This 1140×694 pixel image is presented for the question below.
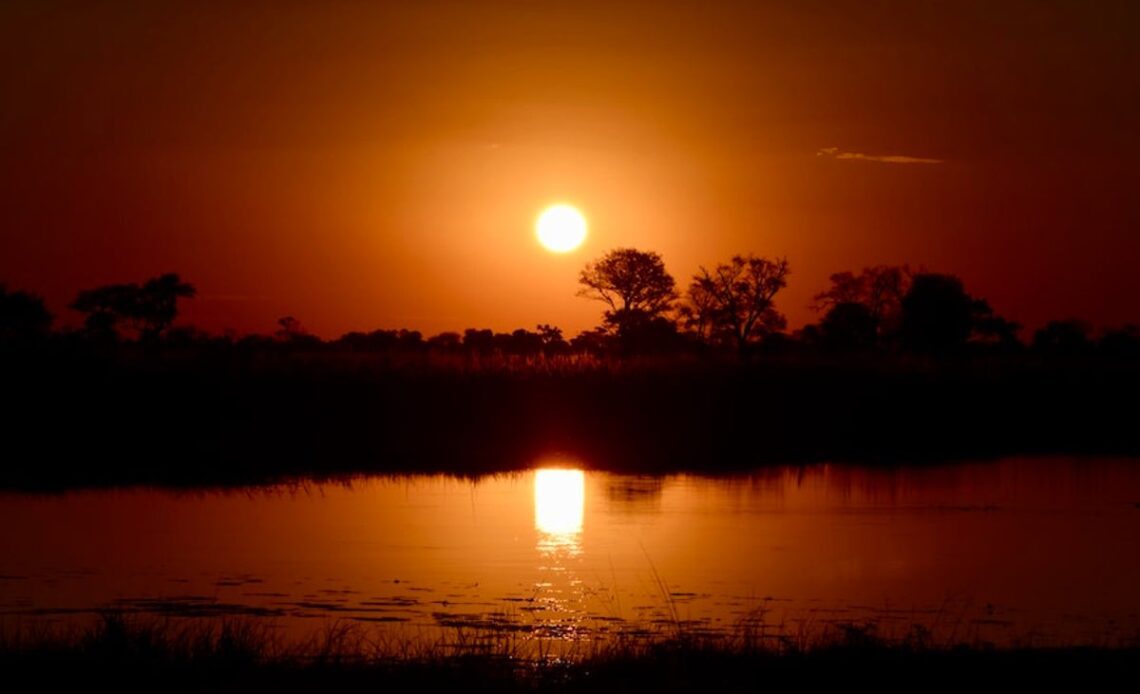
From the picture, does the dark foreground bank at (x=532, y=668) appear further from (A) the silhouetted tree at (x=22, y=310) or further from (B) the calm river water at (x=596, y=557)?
(A) the silhouetted tree at (x=22, y=310)

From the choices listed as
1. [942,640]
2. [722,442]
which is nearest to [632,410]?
[722,442]

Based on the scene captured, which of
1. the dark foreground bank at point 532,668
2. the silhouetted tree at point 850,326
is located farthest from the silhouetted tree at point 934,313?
the dark foreground bank at point 532,668

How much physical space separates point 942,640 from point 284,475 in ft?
47.0

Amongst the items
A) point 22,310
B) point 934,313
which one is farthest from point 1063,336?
point 22,310

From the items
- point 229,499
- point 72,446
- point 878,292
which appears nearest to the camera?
point 229,499

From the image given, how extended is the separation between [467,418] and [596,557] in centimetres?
1397

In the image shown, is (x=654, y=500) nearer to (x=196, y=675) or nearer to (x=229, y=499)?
(x=229, y=499)

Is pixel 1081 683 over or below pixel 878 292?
below

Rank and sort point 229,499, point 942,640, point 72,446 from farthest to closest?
point 72,446
point 229,499
point 942,640

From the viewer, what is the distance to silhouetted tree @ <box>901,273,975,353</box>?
6956 cm

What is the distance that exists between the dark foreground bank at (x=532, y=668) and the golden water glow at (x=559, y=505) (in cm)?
647

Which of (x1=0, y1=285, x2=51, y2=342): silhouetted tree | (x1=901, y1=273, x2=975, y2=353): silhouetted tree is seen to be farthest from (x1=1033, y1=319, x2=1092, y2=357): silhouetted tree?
(x1=0, y1=285, x2=51, y2=342): silhouetted tree

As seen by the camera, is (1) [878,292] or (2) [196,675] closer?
(2) [196,675]

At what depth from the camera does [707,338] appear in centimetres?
7450
